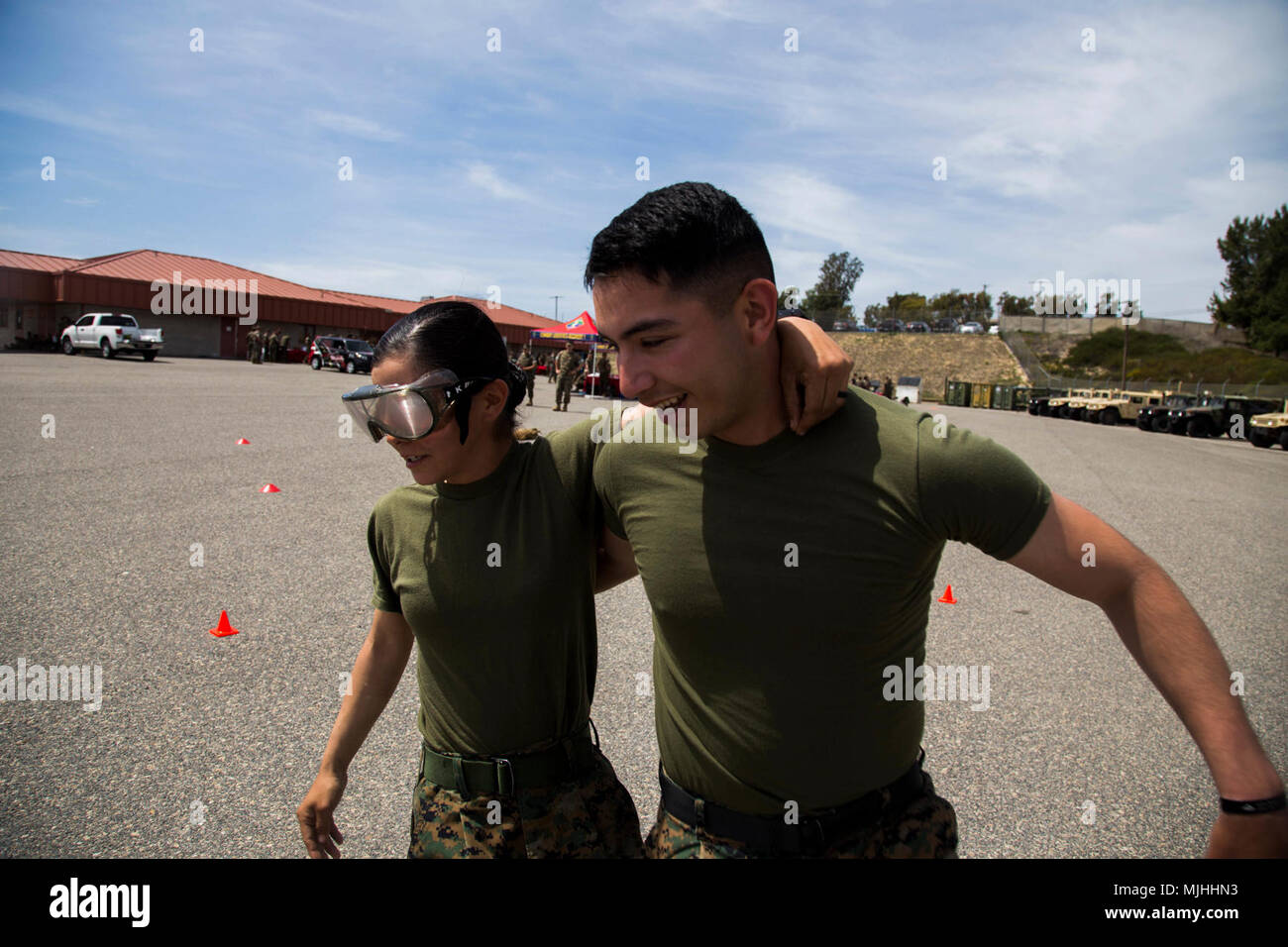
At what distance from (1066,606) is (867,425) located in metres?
6.43

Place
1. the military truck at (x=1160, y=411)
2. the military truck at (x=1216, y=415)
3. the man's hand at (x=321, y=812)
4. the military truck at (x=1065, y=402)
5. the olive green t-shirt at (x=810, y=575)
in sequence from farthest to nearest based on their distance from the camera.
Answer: the military truck at (x=1065, y=402), the military truck at (x=1160, y=411), the military truck at (x=1216, y=415), the man's hand at (x=321, y=812), the olive green t-shirt at (x=810, y=575)

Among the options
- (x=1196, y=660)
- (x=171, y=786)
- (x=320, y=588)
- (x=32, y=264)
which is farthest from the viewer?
(x=32, y=264)

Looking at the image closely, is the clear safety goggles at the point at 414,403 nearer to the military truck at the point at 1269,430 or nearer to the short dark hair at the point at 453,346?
A: the short dark hair at the point at 453,346

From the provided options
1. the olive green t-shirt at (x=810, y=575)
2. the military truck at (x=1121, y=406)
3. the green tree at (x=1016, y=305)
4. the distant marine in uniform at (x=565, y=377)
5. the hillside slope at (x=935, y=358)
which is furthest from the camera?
the green tree at (x=1016, y=305)

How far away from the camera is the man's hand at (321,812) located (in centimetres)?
202

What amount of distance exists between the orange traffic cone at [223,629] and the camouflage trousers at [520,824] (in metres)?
3.79

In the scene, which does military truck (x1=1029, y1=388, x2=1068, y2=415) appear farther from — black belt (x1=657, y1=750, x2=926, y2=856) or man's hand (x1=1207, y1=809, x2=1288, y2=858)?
man's hand (x1=1207, y1=809, x2=1288, y2=858)

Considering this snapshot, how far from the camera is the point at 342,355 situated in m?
41.8

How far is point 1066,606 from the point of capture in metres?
7.00

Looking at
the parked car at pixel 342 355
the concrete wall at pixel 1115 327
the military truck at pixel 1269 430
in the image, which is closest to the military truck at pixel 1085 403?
the military truck at pixel 1269 430

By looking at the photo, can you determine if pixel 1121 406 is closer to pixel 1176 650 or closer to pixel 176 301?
pixel 1176 650

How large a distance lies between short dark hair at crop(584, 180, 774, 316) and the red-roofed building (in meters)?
41.5
